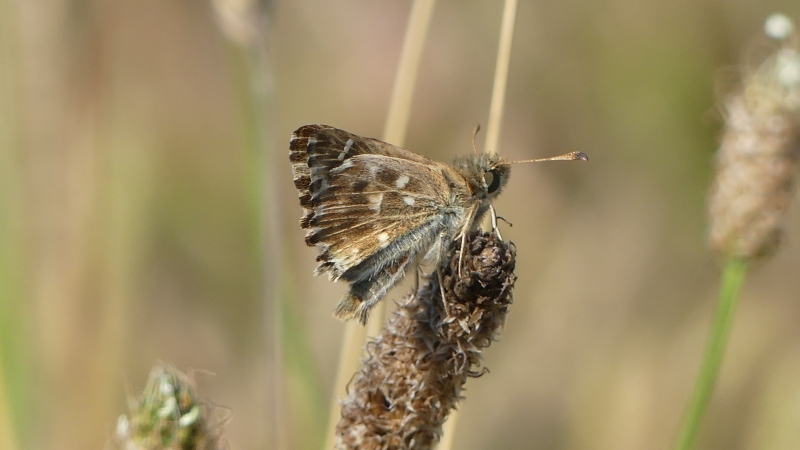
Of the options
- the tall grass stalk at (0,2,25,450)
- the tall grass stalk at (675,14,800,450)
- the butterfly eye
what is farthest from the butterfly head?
the tall grass stalk at (0,2,25,450)

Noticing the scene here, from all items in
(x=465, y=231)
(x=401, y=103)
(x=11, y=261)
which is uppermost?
(x=401, y=103)

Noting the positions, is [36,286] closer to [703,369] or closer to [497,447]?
[497,447]

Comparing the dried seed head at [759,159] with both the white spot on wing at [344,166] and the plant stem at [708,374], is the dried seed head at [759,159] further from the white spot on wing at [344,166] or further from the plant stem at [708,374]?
the white spot on wing at [344,166]

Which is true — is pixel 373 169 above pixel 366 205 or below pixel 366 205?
above

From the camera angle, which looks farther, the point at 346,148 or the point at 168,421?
the point at 346,148

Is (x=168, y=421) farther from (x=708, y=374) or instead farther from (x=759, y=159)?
(x=759, y=159)

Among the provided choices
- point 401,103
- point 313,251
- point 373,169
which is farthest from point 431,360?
point 313,251

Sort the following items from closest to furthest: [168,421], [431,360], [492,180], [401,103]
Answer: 1. [168,421]
2. [431,360]
3. [492,180]
4. [401,103]

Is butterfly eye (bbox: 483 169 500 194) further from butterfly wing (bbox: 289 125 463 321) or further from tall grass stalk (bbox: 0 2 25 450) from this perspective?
tall grass stalk (bbox: 0 2 25 450)
